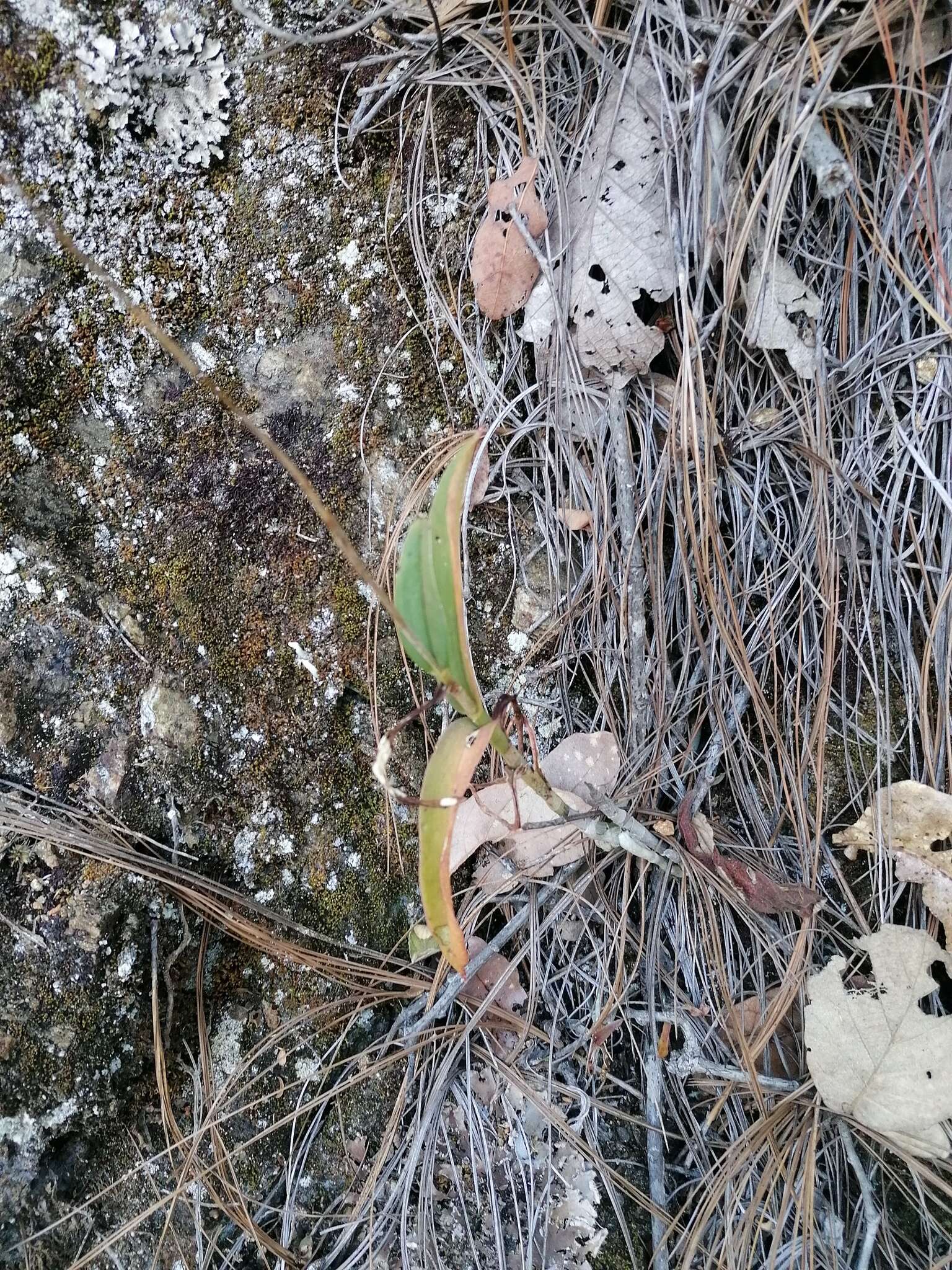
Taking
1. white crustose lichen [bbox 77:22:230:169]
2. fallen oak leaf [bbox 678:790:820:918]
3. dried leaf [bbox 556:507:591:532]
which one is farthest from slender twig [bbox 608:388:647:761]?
white crustose lichen [bbox 77:22:230:169]

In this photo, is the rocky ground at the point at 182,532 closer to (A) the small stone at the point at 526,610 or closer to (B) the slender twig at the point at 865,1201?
(A) the small stone at the point at 526,610

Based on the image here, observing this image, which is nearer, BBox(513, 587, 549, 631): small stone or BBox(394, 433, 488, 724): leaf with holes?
BBox(394, 433, 488, 724): leaf with holes

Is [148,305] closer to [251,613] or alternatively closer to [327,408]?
[327,408]

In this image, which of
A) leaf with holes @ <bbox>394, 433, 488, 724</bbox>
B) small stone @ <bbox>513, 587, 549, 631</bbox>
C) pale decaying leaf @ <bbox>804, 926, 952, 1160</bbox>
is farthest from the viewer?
small stone @ <bbox>513, 587, 549, 631</bbox>

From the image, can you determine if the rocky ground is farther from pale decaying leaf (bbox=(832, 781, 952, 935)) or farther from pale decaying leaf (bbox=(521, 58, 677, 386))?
pale decaying leaf (bbox=(832, 781, 952, 935))

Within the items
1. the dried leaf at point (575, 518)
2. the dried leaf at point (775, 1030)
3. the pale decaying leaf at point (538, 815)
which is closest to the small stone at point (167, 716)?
the pale decaying leaf at point (538, 815)

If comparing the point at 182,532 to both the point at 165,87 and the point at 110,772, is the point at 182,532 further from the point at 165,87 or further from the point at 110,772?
the point at 165,87

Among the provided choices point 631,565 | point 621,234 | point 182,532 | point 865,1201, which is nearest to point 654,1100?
point 865,1201
